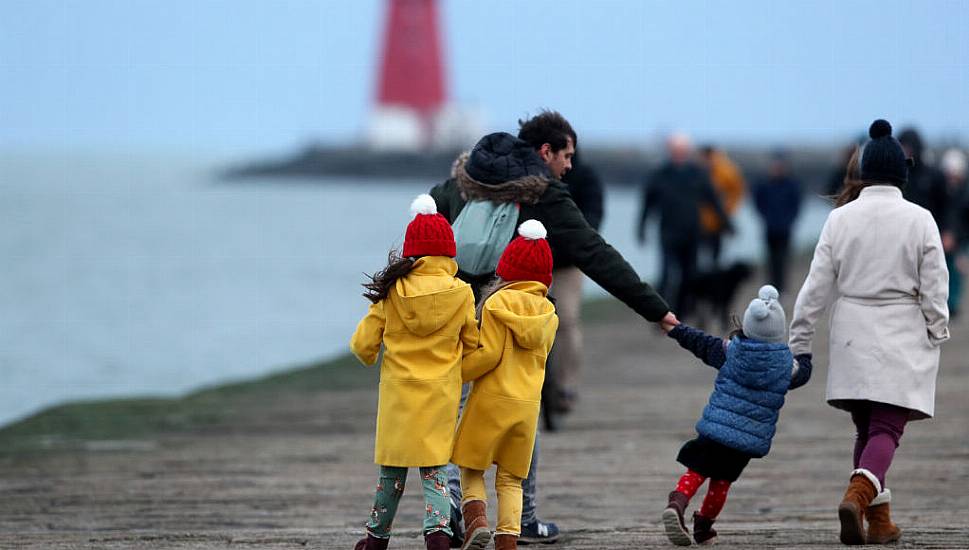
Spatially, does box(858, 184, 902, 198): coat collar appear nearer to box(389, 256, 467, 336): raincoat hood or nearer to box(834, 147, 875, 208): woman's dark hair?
box(834, 147, 875, 208): woman's dark hair

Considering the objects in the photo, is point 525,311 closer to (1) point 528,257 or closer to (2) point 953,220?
(1) point 528,257

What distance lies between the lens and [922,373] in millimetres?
5938

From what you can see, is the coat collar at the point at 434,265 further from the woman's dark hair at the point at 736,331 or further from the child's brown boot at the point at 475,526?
the woman's dark hair at the point at 736,331

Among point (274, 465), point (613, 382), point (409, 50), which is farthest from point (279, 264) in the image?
point (409, 50)

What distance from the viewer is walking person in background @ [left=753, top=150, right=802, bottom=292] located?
16.8 meters

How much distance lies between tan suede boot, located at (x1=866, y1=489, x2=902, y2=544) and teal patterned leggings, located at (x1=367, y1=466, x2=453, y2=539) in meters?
1.62

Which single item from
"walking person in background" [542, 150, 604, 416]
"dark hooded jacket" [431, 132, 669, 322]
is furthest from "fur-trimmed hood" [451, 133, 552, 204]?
"walking person in background" [542, 150, 604, 416]

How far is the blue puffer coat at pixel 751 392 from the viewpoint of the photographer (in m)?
5.76

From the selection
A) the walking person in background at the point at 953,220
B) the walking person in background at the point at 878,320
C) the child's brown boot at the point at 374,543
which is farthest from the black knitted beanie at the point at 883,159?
the walking person in background at the point at 953,220

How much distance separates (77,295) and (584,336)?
18.6m

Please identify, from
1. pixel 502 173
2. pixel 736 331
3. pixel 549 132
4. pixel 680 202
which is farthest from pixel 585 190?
pixel 680 202

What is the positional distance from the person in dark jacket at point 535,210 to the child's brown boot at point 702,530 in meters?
0.56

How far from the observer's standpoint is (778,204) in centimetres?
1677

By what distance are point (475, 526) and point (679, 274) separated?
9520mm
